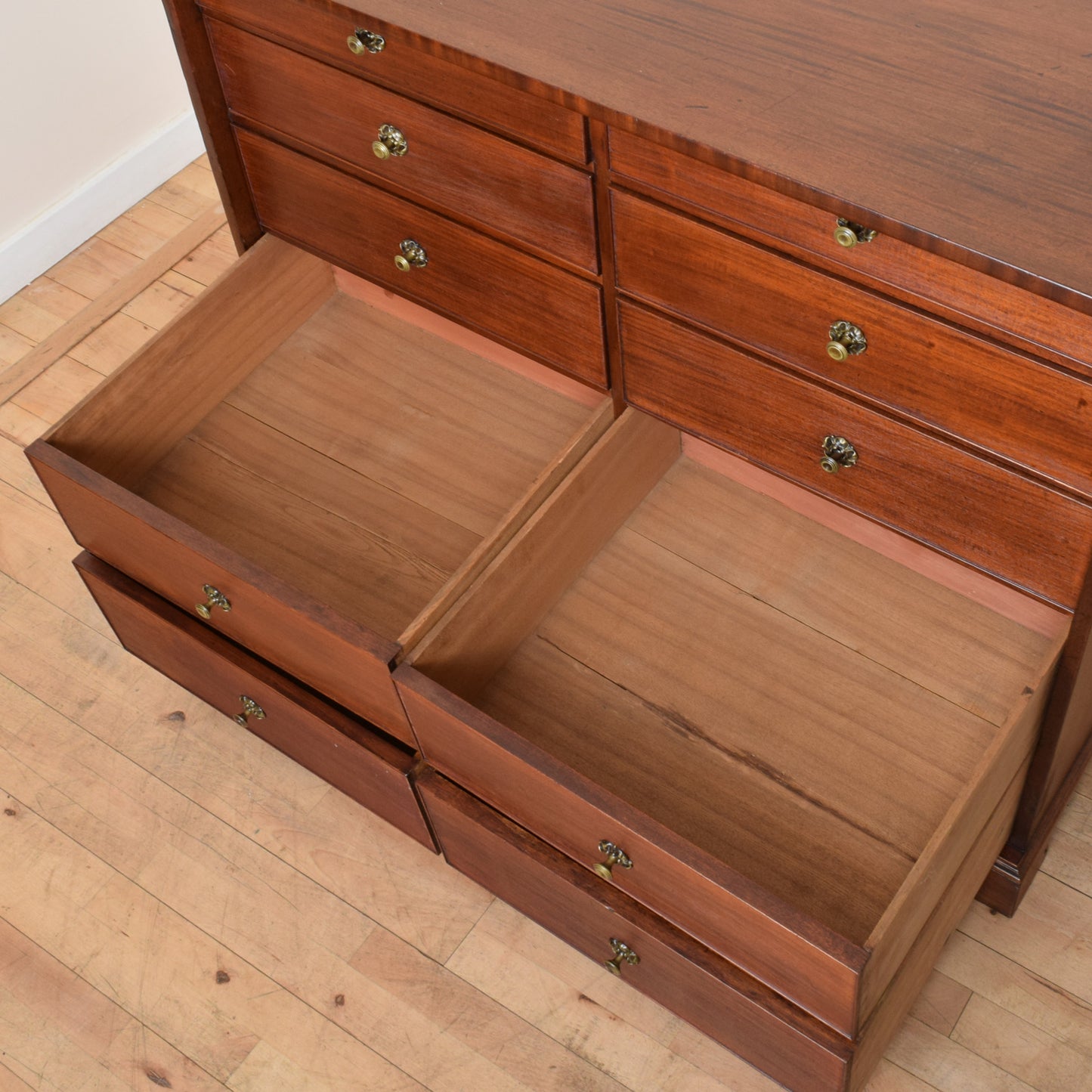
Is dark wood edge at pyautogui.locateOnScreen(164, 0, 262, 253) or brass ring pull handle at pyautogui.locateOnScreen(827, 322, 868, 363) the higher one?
dark wood edge at pyautogui.locateOnScreen(164, 0, 262, 253)

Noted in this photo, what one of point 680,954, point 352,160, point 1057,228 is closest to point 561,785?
point 680,954

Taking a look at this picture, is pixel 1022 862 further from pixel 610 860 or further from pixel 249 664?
pixel 249 664

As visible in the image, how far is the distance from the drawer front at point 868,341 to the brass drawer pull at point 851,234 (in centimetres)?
6

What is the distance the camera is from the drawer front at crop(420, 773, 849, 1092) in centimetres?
128

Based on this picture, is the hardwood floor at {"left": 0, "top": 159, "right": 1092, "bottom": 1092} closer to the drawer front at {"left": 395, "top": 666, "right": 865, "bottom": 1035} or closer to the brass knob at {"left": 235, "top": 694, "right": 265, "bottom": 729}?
the brass knob at {"left": 235, "top": 694, "right": 265, "bottom": 729}

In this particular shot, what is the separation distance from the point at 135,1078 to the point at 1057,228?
1.25m

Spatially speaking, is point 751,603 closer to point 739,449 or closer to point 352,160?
point 739,449

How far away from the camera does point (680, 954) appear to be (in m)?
1.32

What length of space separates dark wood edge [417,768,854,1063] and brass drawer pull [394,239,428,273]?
55 cm

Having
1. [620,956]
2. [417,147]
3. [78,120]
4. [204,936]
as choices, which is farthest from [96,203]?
[620,956]

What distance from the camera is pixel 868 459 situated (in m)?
1.29

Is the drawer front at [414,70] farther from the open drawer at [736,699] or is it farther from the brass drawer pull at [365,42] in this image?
the open drawer at [736,699]

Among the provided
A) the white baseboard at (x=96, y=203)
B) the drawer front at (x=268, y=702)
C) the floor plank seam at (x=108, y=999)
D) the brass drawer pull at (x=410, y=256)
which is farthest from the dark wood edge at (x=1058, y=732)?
Result: the white baseboard at (x=96, y=203)

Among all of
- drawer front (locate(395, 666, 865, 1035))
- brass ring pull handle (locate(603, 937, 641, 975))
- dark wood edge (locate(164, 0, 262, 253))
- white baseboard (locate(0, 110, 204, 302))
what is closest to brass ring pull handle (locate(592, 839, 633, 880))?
drawer front (locate(395, 666, 865, 1035))
